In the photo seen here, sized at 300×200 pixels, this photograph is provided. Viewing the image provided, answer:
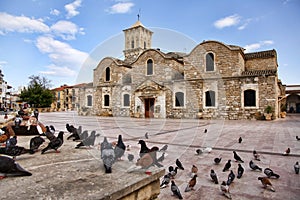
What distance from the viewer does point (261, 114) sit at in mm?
16484

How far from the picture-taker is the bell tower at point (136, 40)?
3500cm

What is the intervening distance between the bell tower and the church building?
10.6 metres

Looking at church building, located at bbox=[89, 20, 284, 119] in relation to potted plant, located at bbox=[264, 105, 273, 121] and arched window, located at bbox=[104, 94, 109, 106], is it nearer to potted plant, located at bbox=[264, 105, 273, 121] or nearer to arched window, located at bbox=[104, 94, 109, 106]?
arched window, located at bbox=[104, 94, 109, 106]

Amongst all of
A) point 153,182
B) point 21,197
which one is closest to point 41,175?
point 21,197

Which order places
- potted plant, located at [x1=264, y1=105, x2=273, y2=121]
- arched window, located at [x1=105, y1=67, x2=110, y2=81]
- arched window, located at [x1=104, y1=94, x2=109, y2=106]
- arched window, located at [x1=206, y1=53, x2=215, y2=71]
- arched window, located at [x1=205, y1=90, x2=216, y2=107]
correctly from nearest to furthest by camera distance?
potted plant, located at [x1=264, y1=105, x2=273, y2=121]
arched window, located at [x1=205, y1=90, x2=216, y2=107]
arched window, located at [x1=206, y1=53, x2=215, y2=71]
arched window, located at [x1=104, y1=94, x2=109, y2=106]
arched window, located at [x1=105, y1=67, x2=110, y2=81]

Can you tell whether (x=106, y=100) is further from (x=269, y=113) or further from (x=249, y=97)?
(x=269, y=113)

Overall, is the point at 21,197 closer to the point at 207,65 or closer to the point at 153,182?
the point at 153,182

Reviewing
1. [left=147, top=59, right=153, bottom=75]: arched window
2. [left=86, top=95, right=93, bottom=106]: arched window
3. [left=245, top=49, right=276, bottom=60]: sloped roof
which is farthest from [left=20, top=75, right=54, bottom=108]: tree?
Answer: [left=245, top=49, right=276, bottom=60]: sloped roof

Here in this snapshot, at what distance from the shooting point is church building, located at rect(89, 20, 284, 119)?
17.0m

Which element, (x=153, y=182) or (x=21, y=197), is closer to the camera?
(x=21, y=197)

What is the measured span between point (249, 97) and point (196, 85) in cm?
453

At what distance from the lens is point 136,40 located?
35.5 metres

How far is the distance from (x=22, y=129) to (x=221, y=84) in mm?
16159

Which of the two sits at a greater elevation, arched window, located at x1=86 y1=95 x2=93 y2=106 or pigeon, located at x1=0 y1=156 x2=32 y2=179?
arched window, located at x1=86 y1=95 x2=93 y2=106
